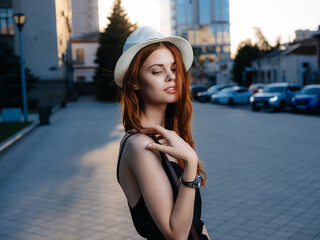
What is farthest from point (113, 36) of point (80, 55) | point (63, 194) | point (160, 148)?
point (160, 148)

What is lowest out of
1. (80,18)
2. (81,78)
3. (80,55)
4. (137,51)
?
(137,51)

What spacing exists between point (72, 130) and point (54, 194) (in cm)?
1002

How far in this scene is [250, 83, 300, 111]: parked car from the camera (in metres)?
24.4

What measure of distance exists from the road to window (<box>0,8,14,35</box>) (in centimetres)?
2790

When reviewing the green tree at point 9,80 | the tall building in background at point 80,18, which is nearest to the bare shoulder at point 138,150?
the green tree at point 9,80

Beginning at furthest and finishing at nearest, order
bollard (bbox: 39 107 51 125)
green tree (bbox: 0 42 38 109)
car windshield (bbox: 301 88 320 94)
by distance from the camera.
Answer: green tree (bbox: 0 42 38 109) → car windshield (bbox: 301 88 320 94) → bollard (bbox: 39 107 51 125)

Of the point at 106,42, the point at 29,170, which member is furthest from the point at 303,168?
the point at 106,42

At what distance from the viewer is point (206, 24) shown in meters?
127

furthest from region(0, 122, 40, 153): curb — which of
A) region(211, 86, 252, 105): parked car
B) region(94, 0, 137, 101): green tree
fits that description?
region(94, 0, 137, 101): green tree

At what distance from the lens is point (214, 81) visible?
8769 cm

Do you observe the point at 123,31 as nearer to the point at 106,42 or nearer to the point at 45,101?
the point at 106,42

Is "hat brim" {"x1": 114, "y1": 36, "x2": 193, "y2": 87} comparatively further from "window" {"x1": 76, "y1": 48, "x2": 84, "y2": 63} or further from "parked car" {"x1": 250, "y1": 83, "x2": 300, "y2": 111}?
"window" {"x1": 76, "y1": 48, "x2": 84, "y2": 63}

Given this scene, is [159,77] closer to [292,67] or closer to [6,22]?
[6,22]

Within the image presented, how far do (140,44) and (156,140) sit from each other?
1.41 feet
